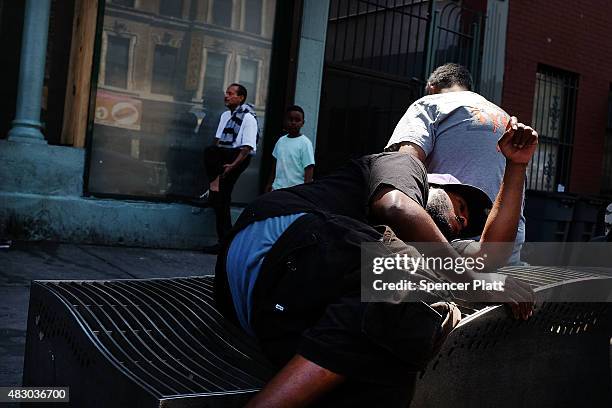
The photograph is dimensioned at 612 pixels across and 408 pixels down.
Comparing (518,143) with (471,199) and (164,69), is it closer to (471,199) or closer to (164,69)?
(471,199)

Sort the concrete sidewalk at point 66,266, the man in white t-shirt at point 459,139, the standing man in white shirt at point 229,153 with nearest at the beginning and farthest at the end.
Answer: the man in white t-shirt at point 459,139, the concrete sidewalk at point 66,266, the standing man in white shirt at point 229,153

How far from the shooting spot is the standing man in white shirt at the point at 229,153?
7.96m

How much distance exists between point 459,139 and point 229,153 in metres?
4.73

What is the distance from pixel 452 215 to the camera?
A: 243cm

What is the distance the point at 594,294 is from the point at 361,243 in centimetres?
138

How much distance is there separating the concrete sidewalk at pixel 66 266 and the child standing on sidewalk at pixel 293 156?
3.68 ft

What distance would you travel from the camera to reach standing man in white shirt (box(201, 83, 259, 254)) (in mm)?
7965

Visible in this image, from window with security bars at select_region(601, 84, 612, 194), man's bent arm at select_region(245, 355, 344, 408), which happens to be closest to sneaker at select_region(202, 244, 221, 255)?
man's bent arm at select_region(245, 355, 344, 408)

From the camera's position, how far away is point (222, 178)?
313 inches

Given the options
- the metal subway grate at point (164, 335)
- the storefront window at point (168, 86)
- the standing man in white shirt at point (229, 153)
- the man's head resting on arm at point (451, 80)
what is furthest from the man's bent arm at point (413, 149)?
the storefront window at point (168, 86)

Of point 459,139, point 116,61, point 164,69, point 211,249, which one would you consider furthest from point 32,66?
point 459,139

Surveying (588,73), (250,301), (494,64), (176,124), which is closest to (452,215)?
(250,301)

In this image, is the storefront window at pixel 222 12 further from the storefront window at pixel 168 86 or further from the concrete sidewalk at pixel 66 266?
the concrete sidewalk at pixel 66 266

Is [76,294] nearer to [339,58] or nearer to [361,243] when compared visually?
[361,243]
